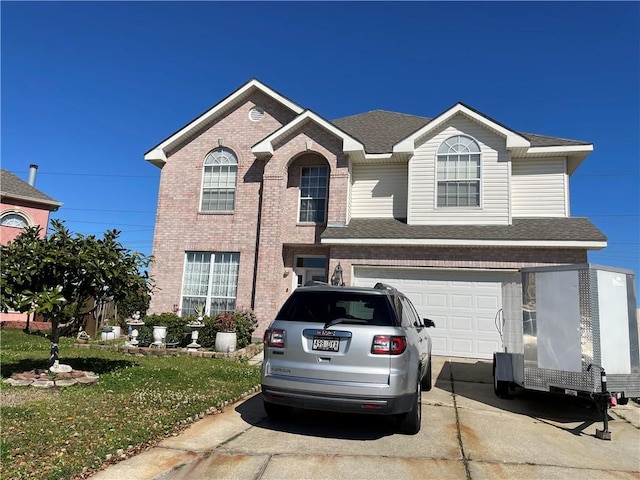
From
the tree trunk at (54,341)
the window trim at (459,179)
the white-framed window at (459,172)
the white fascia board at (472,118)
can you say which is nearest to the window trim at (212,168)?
the white fascia board at (472,118)

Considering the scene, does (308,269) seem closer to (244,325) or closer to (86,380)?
(244,325)

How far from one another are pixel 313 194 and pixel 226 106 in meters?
4.75

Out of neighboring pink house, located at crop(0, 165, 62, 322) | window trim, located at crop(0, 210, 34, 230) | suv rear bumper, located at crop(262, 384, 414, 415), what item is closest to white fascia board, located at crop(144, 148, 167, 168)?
neighboring pink house, located at crop(0, 165, 62, 322)

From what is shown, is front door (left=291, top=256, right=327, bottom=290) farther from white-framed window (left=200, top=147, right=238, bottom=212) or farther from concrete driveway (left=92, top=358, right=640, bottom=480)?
concrete driveway (left=92, top=358, right=640, bottom=480)

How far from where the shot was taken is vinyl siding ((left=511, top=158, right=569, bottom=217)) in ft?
44.0

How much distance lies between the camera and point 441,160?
549 inches

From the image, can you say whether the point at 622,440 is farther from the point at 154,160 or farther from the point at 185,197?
the point at 154,160

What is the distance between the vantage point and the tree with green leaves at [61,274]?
705 centimetres

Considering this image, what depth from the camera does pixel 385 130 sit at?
16.8m

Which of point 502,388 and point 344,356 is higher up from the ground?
point 344,356

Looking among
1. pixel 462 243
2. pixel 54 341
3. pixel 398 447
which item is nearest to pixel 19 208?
pixel 54 341

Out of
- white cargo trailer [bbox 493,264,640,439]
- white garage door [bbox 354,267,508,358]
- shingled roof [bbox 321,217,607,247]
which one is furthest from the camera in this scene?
white garage door [bbox 354,267,508,358]

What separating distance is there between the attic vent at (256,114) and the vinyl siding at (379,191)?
13.2 ft

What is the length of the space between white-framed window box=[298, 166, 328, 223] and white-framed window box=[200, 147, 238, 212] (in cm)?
249
